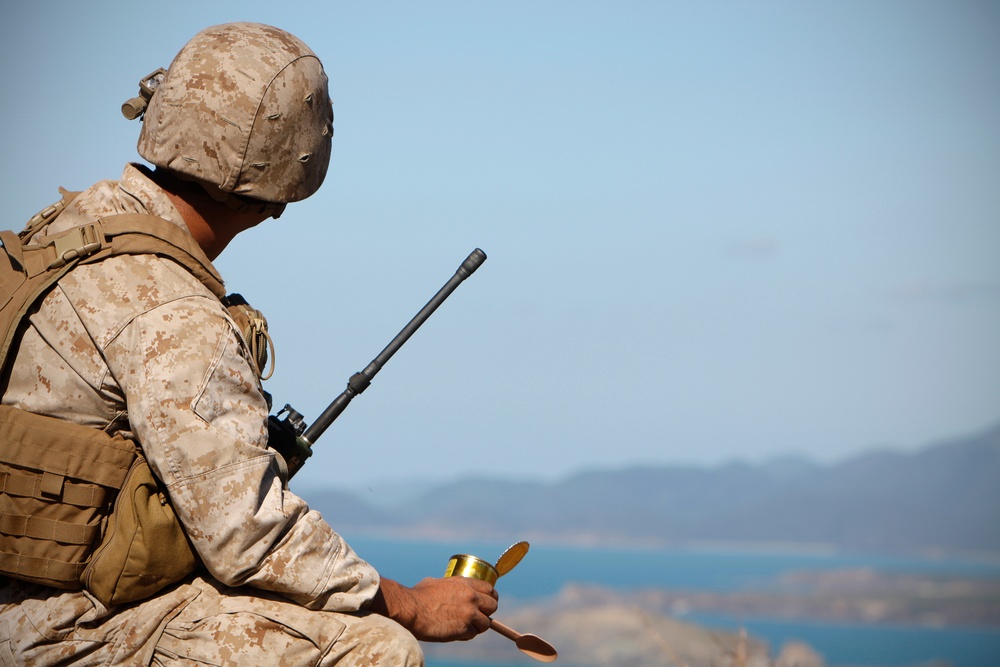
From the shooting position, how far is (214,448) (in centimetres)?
447

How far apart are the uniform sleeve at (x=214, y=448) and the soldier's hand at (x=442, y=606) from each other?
45 centimetres

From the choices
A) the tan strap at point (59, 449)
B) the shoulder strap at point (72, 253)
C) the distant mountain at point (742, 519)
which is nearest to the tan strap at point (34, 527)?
the tan strap at point (59, 449)

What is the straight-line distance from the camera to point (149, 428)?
14.6ft

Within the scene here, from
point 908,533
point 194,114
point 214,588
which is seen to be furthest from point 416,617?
point 908,533

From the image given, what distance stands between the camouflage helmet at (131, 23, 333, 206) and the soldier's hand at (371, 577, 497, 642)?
5.35ft

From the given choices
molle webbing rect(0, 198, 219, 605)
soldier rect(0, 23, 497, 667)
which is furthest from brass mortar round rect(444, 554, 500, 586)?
molle webbing rect(0, 198, 219, 605)

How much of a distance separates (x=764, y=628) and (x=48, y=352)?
108802 millimetres

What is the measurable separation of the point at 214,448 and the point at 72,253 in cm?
86

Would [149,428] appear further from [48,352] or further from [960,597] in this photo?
[960,597]

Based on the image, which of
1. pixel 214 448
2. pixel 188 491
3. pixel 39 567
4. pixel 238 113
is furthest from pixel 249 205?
pixel 39 567

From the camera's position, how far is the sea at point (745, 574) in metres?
97.1

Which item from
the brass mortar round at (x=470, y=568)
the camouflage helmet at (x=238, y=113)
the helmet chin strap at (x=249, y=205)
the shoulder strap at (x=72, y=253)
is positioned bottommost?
the brass mortar round at (x=470, y=568)

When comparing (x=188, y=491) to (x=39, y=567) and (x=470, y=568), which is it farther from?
(x=470, y=568)

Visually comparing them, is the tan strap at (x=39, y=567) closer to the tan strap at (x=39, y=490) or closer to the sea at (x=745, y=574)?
the tan strap at (x=39, y=490)
